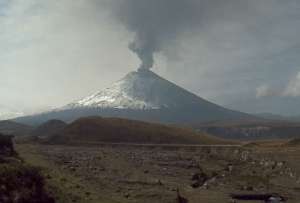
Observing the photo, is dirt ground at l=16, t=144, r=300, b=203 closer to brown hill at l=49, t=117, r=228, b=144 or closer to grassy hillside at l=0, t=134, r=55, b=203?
grassy hillside at l=0, t=134, r=55, b=203

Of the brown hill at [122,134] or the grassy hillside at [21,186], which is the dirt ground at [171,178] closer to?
the grassy hillside at [21,186]

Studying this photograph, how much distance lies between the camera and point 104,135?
16950 cm

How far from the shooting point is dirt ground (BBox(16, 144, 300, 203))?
4534cm

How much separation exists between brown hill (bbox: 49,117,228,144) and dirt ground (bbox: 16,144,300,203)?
235ft

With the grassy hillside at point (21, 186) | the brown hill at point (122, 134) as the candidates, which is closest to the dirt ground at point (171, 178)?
the grassy hillside at point (21, 186)

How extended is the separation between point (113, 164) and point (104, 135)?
95755 mm

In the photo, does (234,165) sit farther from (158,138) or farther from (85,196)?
(158,138)

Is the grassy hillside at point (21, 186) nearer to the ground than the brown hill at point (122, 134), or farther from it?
nearer to the ground

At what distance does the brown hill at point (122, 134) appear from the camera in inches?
6403

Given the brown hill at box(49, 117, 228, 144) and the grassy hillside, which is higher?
the brown hill at box(49, 117, 228, 144)

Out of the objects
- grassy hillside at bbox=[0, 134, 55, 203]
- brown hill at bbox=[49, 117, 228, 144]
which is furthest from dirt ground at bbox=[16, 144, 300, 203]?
brown hill at bbox=[49, 117, 228, 144]

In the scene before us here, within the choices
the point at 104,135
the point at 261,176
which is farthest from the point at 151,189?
the point at 104,135

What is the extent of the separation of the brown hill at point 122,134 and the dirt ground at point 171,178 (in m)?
71.5

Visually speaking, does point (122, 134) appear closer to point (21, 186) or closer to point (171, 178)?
point (171, 178)
